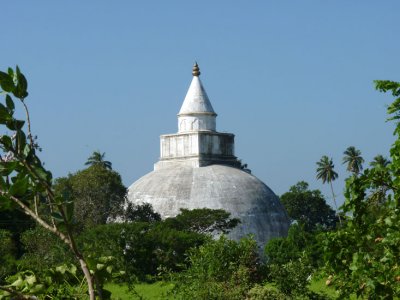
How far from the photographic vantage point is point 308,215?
74375 millimetres

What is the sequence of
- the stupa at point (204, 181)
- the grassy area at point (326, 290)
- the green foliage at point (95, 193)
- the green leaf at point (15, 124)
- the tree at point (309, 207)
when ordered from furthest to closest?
1. the tree at point (309, 207)
2. the stupa at point (204, 181)
3. the green foliage at point (95, 193)
4. the grassy area at point (326, 290)
5. the green leaf at point (15, 124)

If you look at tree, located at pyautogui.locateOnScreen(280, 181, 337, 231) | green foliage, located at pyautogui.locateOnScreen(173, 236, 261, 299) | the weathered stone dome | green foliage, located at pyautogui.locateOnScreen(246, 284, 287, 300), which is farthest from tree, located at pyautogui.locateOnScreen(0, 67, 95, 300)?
tree, located at pyautogui.locateOnScreen(280, 181, 337, 231)

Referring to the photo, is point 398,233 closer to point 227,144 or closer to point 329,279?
point 329,279

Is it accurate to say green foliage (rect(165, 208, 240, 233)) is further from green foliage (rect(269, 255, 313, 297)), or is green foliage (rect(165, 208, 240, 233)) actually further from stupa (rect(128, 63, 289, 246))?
green foliage (rect(269, 255, 313, 297))

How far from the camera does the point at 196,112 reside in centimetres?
5859

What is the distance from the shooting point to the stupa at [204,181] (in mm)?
53844

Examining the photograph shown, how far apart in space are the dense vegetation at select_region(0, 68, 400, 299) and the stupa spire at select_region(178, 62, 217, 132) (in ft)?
41.4

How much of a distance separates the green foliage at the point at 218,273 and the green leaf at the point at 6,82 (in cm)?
1047

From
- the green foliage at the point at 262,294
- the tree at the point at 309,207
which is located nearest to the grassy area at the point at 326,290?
the green foliage at the point at 262,294

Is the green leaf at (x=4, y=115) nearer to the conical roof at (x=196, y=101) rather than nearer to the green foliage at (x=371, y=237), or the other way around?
the green foliage at (x=371, y=237)

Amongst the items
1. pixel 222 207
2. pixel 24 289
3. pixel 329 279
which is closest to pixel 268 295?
pixel 329 279

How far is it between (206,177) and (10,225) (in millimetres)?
18880

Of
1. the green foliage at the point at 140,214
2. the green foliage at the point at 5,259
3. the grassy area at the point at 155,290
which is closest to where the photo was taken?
the grassy area at the point at 155,290

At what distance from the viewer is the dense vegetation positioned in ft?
10.0
